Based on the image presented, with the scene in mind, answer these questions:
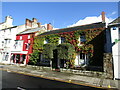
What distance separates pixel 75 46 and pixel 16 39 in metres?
18.6

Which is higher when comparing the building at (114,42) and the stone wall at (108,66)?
the building at (114,42)

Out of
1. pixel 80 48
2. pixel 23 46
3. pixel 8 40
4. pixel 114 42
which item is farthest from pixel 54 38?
pixel 8 40

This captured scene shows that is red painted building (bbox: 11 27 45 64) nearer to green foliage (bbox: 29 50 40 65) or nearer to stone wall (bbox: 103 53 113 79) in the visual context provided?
green foliage (bbox: 29 50 40 65)

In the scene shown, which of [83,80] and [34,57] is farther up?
[34,57]

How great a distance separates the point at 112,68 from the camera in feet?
34.6

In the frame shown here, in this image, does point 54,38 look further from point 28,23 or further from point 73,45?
point 28,23

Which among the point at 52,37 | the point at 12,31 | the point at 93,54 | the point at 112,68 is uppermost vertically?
the point at 12,31

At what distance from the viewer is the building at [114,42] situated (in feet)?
34.1

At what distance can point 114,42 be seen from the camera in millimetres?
12516

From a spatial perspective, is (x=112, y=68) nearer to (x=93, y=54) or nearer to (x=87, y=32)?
(x=93, y=54)

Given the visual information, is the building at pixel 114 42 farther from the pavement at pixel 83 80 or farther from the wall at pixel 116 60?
the pavement at pixel 83 80

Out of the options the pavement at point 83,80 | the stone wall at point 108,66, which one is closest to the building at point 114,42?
the stone wall at point 108,66

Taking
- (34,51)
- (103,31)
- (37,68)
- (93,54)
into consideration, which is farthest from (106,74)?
(34,51)

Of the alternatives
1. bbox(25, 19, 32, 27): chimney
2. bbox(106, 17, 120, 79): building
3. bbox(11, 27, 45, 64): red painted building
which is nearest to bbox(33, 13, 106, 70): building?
bbox(106, 17, 120, 79): building
